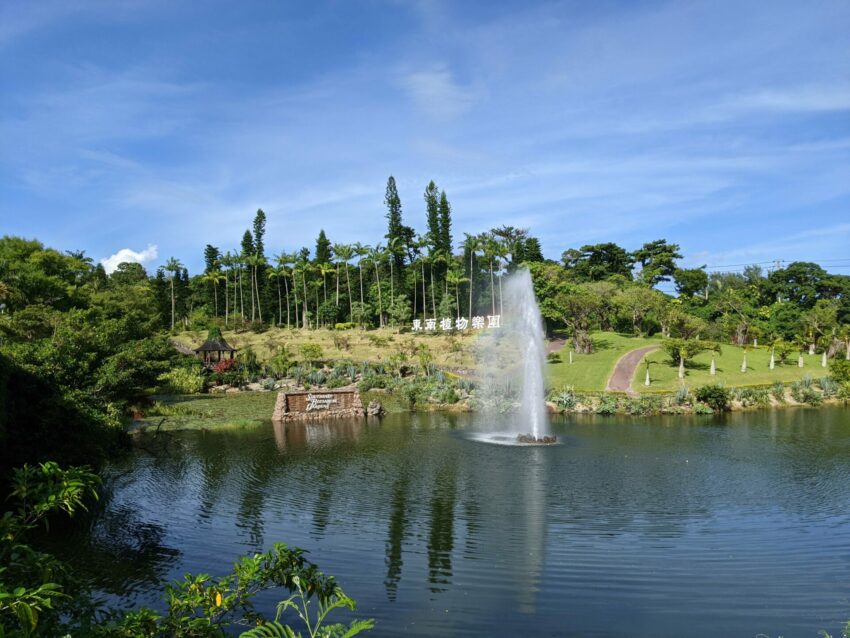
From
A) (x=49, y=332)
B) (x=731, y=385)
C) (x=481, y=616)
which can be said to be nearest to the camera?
(x=481, y=616)

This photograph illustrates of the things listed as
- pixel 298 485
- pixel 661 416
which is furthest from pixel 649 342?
pixel 298 485

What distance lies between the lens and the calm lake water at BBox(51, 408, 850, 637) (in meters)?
Answer: 9.61

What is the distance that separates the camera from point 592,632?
8.82m

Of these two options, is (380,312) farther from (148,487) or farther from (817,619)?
(817,619)

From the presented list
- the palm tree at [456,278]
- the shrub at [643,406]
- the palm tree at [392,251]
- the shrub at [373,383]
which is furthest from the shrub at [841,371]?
the palm tree at [392,251]

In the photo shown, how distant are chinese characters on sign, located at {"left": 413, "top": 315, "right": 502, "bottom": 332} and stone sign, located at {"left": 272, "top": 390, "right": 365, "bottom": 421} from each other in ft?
109

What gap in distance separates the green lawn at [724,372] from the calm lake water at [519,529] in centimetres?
1729

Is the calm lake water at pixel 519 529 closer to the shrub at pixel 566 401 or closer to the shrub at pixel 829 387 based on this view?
the shrub at pixel 566 401

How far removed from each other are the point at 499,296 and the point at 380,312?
544 inches

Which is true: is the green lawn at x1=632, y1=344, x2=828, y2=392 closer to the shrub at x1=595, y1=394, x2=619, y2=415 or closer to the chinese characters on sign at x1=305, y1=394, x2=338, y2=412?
the shrub at x1=595, y1=394, x2=619, y2=415

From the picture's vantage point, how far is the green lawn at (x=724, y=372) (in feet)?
134

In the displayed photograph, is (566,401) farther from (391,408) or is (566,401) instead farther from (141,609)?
(141,609)

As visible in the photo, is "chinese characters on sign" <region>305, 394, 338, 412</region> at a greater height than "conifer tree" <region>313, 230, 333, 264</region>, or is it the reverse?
"conifer tree" <region>313, 230, 333, 264</region>

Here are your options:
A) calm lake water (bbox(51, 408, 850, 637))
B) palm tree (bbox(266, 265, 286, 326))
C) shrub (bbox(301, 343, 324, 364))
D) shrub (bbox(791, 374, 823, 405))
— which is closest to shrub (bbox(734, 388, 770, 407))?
shrub (bbox(791, 374, 823, 405))
